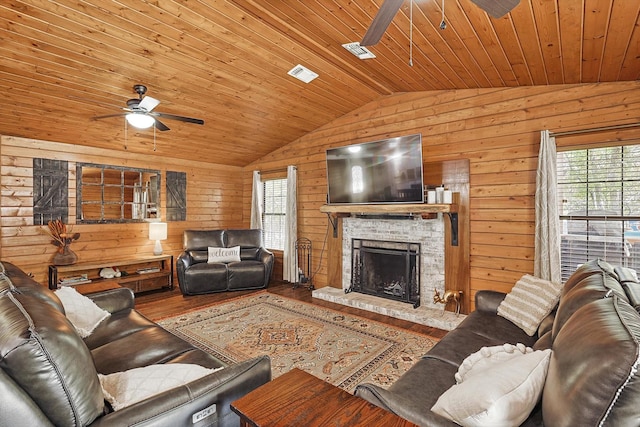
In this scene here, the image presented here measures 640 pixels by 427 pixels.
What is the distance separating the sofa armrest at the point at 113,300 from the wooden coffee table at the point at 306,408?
6.91ft

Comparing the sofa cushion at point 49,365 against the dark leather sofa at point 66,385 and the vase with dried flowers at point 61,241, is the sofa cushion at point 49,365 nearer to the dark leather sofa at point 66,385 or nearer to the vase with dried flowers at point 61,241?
the dark leather sofa at point 66,385

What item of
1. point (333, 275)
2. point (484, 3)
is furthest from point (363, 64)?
point (333, 275)

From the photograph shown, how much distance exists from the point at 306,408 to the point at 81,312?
2111 millimetres

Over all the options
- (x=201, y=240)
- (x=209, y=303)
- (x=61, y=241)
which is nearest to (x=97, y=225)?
(x=61, y=241)

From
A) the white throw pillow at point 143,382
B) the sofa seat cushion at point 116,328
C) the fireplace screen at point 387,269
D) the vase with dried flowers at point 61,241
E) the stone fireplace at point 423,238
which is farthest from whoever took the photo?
the vase with dried flowers at point 61,241

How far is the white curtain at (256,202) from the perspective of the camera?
6320 millimetres

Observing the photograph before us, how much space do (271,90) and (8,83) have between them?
8.42 ft

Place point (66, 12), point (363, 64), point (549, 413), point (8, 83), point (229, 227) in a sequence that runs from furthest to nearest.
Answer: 1. point (229, 227)
2. point (363, 64)
3. point (8, 83)
4. point (66, 12)
5. point (549, 413)

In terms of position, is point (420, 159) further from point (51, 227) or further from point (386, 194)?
point (51, 227)

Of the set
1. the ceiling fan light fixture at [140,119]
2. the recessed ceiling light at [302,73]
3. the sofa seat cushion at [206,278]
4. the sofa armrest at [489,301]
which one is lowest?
the sofa seat cushion at [206,278]

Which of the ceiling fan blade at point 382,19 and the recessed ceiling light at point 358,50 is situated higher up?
the recessed ceiling light at point 358,50

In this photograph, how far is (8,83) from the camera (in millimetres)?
3178

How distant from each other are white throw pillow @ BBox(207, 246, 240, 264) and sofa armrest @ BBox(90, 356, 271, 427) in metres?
4.24

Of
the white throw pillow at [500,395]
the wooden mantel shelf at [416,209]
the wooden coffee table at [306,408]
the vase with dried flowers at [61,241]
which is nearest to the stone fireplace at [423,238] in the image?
the wooden mantel shelf at [416,209]
